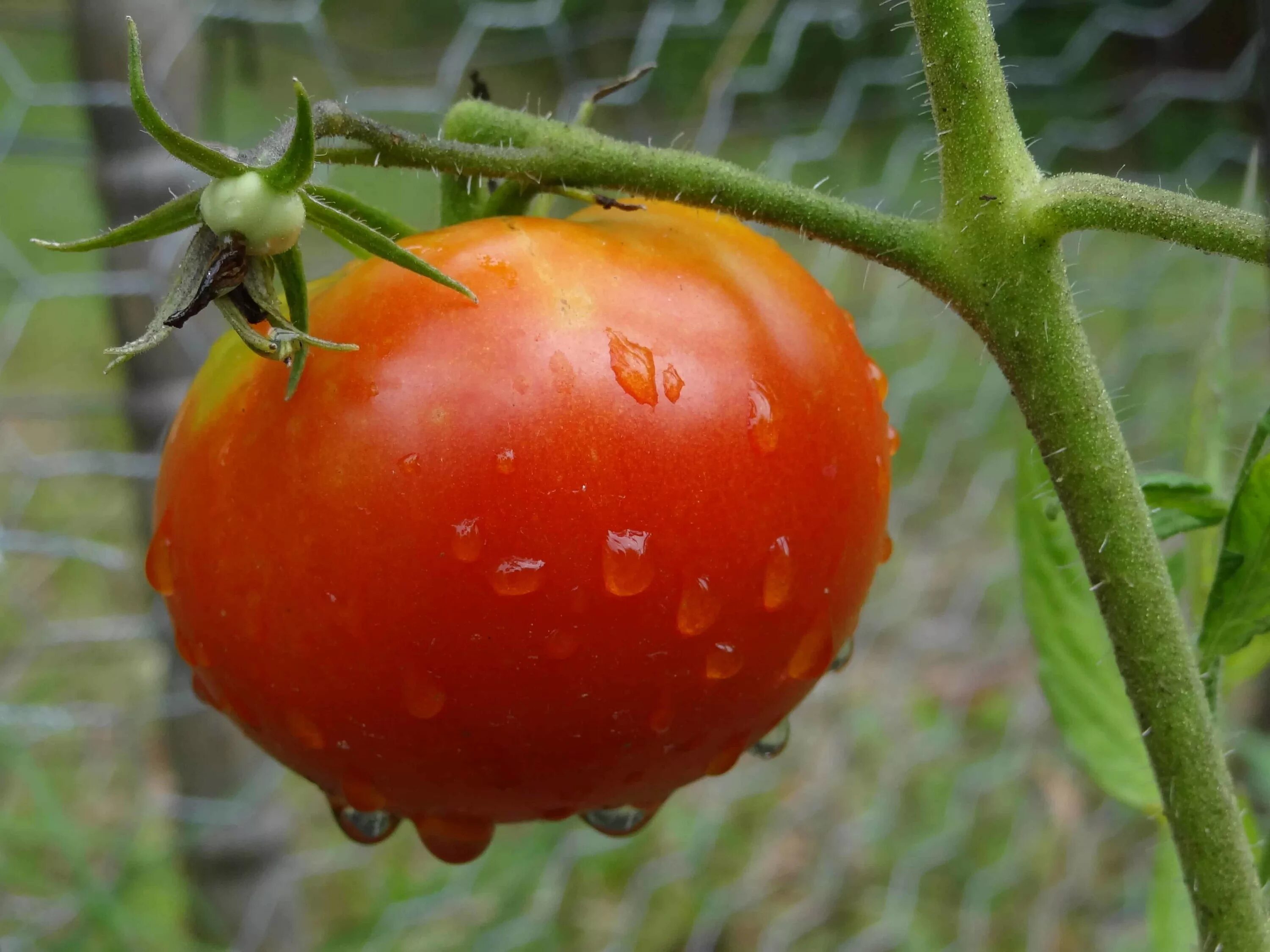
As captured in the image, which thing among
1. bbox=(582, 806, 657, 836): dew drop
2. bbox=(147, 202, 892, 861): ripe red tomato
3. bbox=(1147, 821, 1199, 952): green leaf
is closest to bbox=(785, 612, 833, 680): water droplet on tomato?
bbox=(147, 202, 892, 861): ripe red tomato

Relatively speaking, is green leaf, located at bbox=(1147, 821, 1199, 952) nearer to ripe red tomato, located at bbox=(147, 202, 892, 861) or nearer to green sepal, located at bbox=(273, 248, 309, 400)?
ripe red tomato, located at bbox=(147, 202, 892, 861)

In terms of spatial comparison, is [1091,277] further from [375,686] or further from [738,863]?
[375,686]

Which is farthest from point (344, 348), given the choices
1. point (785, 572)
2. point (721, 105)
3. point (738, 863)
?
point (721, 105)

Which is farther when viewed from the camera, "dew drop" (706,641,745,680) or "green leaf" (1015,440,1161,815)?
"green leaf" (1015,440,1161,815)

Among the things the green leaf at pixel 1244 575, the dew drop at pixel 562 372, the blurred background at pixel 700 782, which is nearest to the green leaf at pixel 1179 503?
the green leaf at pixel 1244 575

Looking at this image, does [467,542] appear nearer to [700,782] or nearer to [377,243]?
[377,243]
